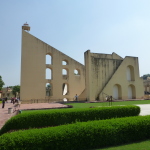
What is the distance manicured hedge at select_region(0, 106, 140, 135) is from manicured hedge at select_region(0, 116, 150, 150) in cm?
280

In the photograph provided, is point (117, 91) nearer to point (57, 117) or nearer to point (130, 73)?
point (130, 73)

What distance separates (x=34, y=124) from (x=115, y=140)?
156 inches

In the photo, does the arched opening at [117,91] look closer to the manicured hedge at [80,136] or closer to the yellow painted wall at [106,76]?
the yellow painted wall at [106,76]

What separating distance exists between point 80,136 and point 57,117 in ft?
10.8

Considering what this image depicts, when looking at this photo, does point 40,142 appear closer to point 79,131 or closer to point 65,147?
point 65,147

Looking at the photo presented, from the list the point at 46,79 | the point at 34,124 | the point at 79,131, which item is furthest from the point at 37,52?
the point at 79,131

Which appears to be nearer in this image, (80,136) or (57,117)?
(80,136)

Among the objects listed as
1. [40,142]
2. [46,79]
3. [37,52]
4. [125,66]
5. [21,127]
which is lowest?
[21,127]

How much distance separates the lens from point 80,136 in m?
3.95

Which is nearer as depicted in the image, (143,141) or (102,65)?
(143,141)

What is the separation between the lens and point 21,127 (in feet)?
A: 21.5

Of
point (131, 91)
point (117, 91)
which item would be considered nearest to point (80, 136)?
point (117, 91)

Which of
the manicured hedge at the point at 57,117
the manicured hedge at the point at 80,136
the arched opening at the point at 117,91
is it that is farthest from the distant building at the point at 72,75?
the manicured hedge at the point at 80,136

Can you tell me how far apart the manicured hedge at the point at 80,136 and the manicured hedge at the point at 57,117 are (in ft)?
9.19
